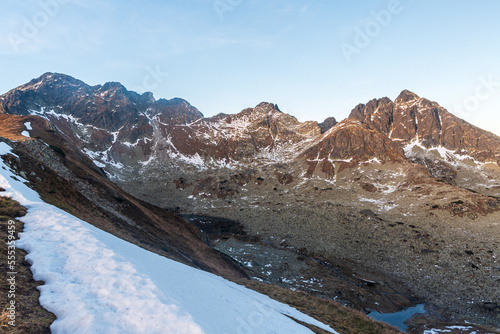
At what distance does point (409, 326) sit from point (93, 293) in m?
39.3

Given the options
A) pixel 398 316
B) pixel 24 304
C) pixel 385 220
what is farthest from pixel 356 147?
pixel 24 304

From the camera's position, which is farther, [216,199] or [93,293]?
[216,199]

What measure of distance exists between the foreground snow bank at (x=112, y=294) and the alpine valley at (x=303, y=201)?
8.31 meters

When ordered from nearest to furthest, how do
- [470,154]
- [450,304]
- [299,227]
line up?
[450,304], [299,227], [470,154]

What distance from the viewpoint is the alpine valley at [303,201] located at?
111 ft

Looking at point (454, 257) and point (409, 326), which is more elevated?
point (454, 257)

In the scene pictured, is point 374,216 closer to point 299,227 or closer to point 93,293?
point 299,227

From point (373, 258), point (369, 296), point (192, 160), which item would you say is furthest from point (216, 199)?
Answer: point (369, 296)

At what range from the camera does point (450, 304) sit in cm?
3844

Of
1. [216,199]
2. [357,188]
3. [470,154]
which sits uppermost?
[470,154]

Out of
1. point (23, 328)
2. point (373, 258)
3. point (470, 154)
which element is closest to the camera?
→ point (23, 328)

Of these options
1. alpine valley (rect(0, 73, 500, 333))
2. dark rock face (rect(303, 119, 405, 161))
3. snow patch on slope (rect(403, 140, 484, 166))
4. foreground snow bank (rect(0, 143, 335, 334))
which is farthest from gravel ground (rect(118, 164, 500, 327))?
foreground snow bank (rect(0, 143, 335, 334))

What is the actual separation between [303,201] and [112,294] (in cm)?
9177

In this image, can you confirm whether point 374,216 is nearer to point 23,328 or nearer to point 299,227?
point 299,227
